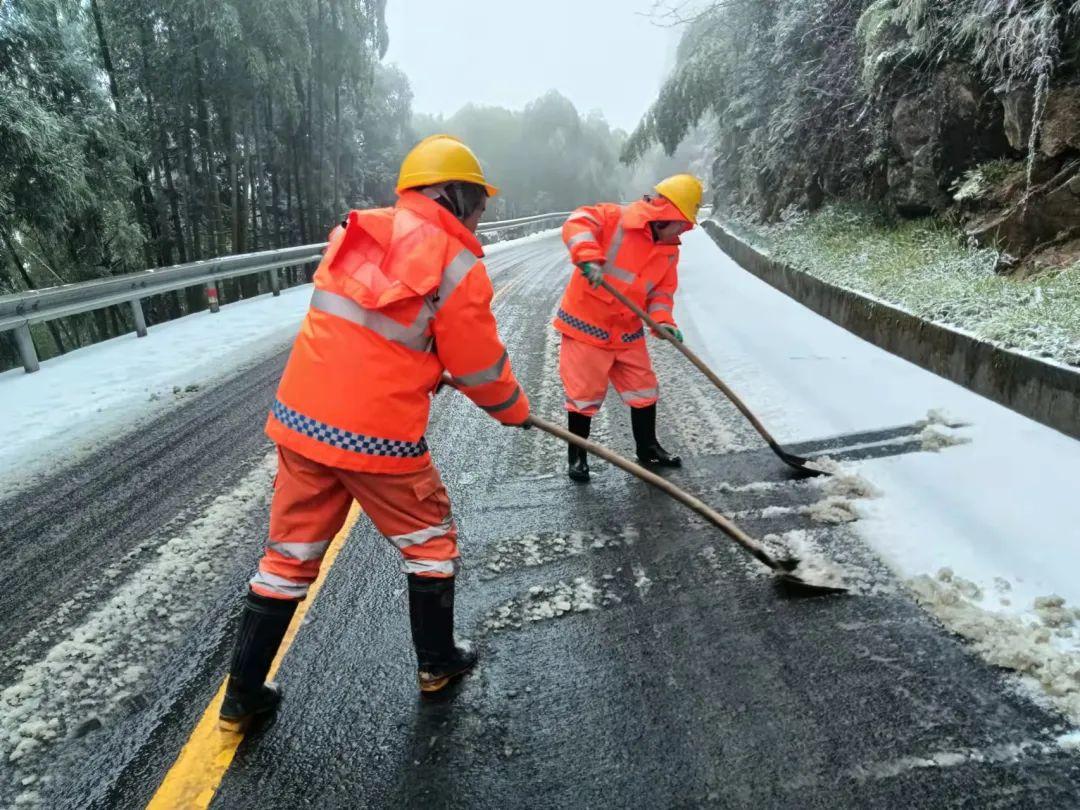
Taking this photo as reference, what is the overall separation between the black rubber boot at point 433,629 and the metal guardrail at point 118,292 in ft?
21.6

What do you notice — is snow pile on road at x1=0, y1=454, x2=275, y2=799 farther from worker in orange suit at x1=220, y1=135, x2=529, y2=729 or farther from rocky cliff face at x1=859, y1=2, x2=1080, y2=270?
rocky cliff face at x1=859, y1=2, x2=1080, y2=270

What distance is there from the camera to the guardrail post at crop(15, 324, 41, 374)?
700 centimetres

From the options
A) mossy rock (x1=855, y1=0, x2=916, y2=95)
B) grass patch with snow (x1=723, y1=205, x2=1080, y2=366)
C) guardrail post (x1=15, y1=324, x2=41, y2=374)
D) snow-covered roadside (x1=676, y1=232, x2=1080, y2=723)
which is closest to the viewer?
snow-covered roadside (x1=676, y1=232, x2=1080, y2=723)

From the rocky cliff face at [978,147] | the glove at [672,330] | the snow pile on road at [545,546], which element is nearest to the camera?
the snow pile on road at [545,546]

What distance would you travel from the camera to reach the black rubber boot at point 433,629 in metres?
2.33

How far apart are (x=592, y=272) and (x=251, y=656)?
8.47ft

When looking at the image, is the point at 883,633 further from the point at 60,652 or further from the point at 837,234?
the point at 837,234

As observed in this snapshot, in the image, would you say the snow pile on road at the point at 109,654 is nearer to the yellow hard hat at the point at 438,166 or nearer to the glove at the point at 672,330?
the yellow hard hat at the point at 438,166

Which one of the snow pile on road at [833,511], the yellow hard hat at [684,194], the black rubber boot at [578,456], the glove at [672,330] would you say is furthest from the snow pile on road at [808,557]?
the yellow hard hat at [684,194]

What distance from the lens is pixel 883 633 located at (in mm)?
2549

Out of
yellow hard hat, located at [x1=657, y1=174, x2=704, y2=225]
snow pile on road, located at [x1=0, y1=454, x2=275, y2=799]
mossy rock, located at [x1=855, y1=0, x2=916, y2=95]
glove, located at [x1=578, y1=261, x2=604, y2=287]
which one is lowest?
snow pile on road, located at [x1=0, y1=454, x2=275, y2=799]

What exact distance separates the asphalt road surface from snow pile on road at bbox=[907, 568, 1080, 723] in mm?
72

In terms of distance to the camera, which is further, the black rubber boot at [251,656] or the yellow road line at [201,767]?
the black rubber boot at [251,656]

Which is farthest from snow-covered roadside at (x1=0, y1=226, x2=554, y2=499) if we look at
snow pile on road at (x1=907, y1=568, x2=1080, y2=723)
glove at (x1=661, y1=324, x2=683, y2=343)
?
snow pile on road at (x1=907, y1=568, x2=1080, y2=723)
